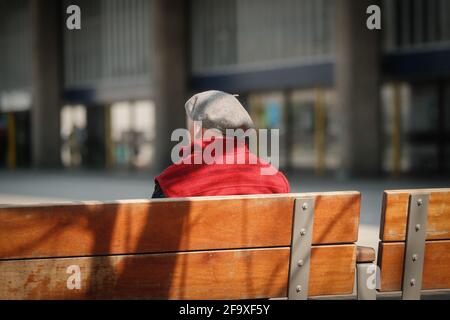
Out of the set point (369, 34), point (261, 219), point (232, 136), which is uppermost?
point (369, 34)

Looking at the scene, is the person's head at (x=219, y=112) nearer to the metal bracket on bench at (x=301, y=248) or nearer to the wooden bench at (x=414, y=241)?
the metal bracket on bench at (x=301, y=248)

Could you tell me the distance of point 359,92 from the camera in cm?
1784

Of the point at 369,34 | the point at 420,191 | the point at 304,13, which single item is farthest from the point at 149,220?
the point at 304,13

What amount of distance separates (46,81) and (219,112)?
81.2 feet

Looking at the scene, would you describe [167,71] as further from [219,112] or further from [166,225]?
[166,225]

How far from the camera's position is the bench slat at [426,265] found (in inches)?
129

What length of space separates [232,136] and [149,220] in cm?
70

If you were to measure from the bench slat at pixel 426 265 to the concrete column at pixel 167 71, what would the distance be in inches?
749

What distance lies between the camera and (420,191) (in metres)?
3.25

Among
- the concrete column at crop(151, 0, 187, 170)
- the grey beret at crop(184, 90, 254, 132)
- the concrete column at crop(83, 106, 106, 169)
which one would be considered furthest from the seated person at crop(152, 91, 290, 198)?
the concrete column at crop(83, 106, 106, 169)

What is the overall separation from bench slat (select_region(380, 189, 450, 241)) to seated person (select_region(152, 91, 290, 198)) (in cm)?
50

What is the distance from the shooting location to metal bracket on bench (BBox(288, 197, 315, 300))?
10.0ft

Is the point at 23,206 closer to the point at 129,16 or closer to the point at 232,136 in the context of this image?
the point at 232,136
